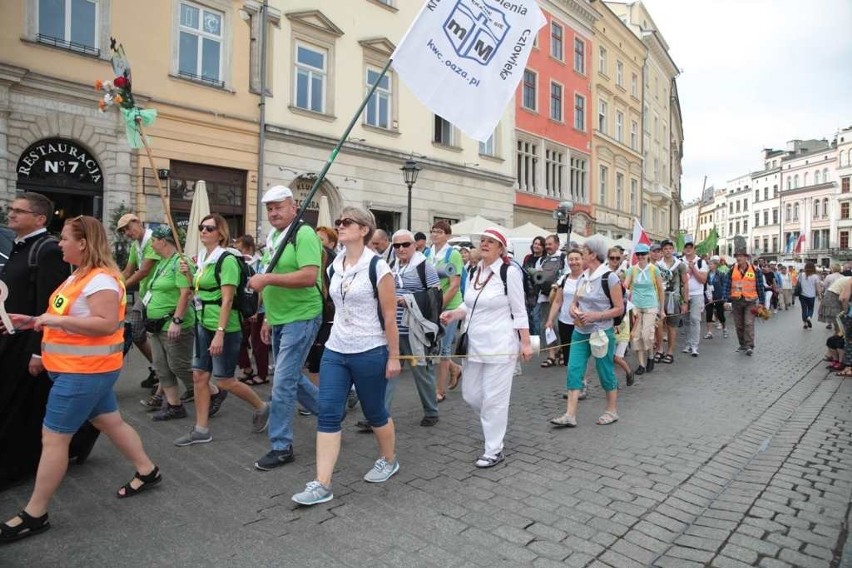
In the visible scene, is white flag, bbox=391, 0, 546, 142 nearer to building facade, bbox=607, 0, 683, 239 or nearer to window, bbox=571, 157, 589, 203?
window, bbox=571, 157, 589, 203

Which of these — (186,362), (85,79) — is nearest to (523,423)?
(186,362)

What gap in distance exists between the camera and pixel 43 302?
12.8 ft

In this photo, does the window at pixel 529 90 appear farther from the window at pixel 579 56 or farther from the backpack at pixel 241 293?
the backpack at pixel 241 293

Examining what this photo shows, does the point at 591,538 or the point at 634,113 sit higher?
the point at 634,113

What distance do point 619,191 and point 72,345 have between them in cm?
3678

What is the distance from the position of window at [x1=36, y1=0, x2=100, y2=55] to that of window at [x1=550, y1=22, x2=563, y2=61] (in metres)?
20.9

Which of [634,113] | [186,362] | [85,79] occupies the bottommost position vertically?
[186,362]

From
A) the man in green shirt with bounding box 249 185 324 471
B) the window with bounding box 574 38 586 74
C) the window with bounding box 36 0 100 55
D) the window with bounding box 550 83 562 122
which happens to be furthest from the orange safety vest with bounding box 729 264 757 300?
the window with bounding box 574 38 586 74

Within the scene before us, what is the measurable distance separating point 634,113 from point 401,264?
37513 millimetres

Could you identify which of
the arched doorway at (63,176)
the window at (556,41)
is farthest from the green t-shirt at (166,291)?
the window at (556,41)

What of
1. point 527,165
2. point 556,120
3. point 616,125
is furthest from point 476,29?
point 616,125

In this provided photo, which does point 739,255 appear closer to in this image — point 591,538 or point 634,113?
point 591,538

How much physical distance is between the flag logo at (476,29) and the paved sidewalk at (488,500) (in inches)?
129

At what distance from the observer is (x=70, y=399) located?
10.7 feet
